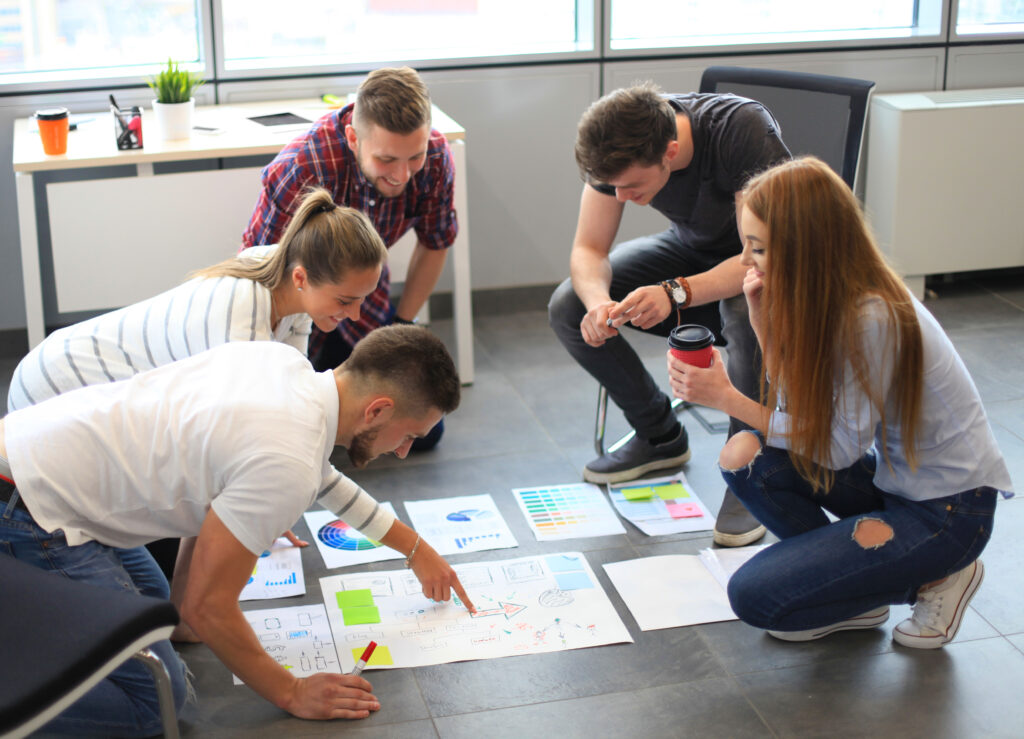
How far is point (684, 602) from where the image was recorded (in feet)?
7.72

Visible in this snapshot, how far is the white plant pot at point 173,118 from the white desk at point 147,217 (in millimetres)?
27

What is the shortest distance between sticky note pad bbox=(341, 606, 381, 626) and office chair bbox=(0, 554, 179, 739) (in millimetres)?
646

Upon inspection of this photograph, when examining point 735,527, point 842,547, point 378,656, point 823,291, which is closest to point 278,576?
point 378,656

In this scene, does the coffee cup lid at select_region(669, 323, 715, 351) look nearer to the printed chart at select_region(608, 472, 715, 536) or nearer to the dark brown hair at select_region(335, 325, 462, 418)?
the dark brown hair at select_region(335, 325, 462, 418)

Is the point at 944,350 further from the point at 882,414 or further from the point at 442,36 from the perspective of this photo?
the point at 442,36

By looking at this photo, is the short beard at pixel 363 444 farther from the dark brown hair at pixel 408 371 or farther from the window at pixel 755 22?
the window at pixel 755 22

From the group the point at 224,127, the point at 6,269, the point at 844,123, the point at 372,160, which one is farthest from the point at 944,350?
the point at 6,269

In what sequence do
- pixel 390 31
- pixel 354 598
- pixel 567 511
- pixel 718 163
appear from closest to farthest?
pixel 354 598 → pixel 718 163 → pixel 567 511 → pixel 390 31

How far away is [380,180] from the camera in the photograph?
2801mm

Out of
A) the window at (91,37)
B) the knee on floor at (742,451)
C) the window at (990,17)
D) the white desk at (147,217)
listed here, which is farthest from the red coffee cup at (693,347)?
the window at (990,17)

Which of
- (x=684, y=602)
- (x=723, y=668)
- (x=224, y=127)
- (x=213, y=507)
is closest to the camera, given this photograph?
(x=213, y=507)

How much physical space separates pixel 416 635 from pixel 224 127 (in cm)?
185

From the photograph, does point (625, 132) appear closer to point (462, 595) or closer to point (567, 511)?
point (567, 511)

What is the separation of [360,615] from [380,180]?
1.09m
